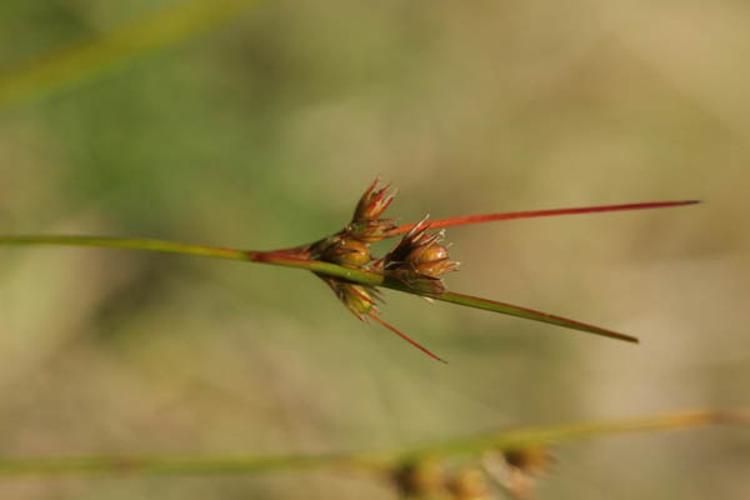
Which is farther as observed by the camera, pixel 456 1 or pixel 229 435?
pixel 456 1

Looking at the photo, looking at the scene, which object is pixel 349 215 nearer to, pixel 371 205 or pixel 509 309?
pixel 371 205

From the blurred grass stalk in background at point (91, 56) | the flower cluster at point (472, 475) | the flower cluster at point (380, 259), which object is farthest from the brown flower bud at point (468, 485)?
the blurred grass stalk in background at point (91, 56)

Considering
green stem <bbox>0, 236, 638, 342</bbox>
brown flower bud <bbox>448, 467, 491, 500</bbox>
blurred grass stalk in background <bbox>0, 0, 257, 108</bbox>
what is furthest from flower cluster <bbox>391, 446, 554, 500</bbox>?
blurred grass stalk in background <bbox>0, 0, 257, 108</bbox>

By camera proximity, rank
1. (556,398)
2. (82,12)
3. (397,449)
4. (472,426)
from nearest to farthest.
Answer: (397,449)
(82,12)
(472,426)
(556,398)

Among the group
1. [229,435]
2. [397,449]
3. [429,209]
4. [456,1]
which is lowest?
[397,449]

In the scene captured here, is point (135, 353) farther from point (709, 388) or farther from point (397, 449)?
point (709, 388)

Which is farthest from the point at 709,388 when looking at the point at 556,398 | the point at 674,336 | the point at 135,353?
the point at 135,353

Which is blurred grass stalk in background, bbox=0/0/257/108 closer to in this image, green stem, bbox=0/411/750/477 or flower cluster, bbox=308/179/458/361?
green stem, bbox=0/411/750/477
